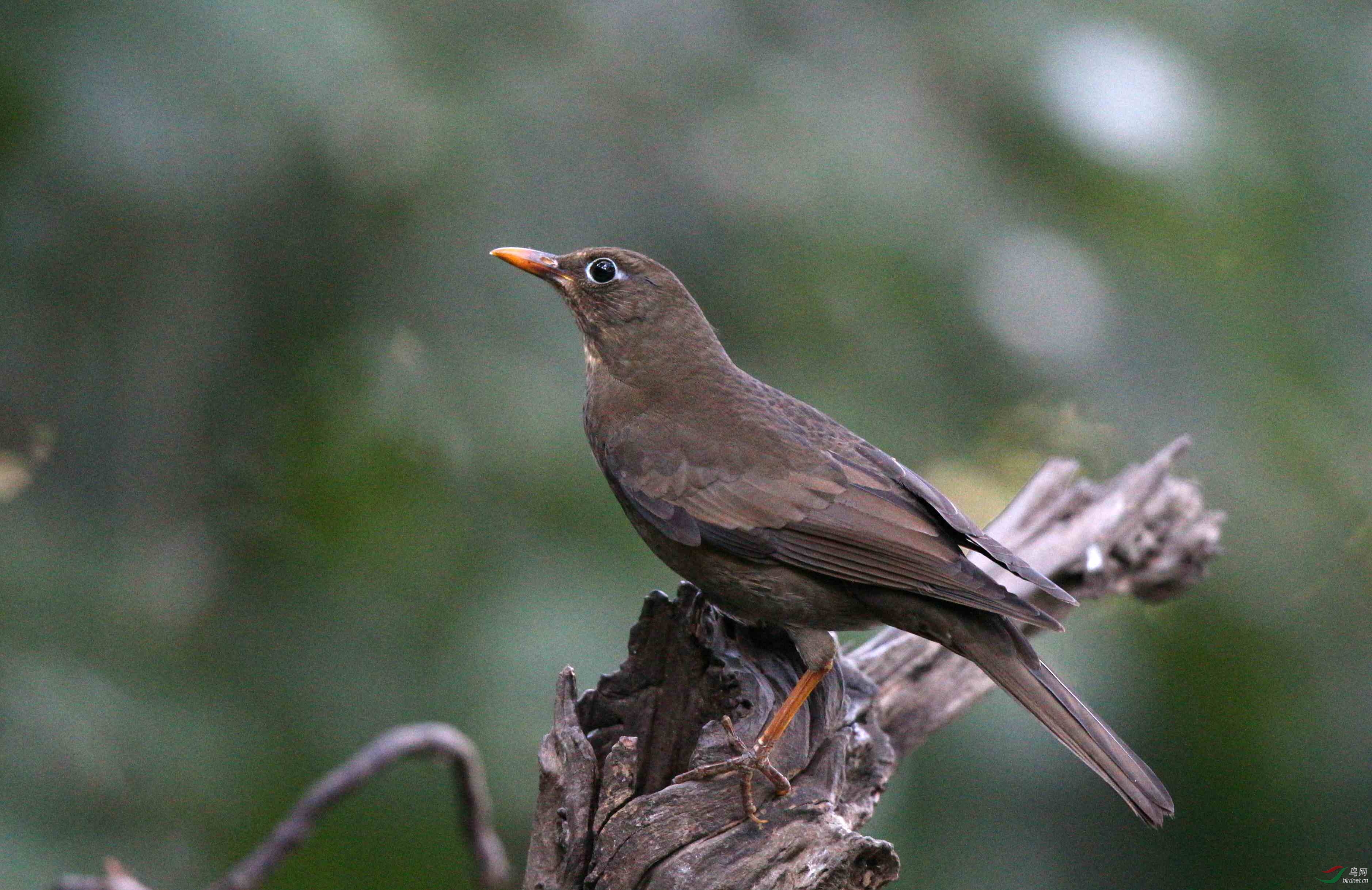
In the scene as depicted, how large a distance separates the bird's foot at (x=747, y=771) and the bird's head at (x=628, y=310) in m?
1.38

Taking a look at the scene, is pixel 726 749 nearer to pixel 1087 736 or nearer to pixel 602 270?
pixel 1087 736

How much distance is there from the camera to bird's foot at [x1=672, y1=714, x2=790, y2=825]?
2820mm

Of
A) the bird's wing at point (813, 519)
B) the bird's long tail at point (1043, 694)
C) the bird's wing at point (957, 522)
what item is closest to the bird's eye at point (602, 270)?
the bird's wing at point (813, 519)

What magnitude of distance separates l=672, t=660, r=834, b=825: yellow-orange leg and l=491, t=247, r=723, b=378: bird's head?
4.24 ft

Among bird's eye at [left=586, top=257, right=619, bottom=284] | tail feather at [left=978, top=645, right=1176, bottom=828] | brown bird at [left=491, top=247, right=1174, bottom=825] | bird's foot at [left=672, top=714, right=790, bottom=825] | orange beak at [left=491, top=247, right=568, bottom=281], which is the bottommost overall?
bird's foot at [left=672, top=714, right=790, bottom=825]

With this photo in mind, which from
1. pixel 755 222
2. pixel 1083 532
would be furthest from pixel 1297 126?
pixel 755 222

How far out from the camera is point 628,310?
162 inches

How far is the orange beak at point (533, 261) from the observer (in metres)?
3.87

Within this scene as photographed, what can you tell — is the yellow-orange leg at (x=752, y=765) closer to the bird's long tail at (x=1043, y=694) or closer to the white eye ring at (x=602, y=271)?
the bird's long tail at (x=1043, y=694)

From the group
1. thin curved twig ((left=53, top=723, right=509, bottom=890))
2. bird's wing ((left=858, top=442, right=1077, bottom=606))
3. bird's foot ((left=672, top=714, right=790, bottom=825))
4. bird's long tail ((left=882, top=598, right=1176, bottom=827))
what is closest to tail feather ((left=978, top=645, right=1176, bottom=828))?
bird's long tail ((left=882, top=598, right=1176, bottom=827))

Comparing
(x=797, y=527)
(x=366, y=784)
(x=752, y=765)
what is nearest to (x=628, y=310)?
(x=797, y=527)

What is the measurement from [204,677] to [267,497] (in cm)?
50

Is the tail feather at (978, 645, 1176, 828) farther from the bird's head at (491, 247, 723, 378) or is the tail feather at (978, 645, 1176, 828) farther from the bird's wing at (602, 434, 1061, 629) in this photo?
the bird's head at (491, 247, 723, 378)

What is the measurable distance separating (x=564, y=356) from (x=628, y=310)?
0.24 metres
